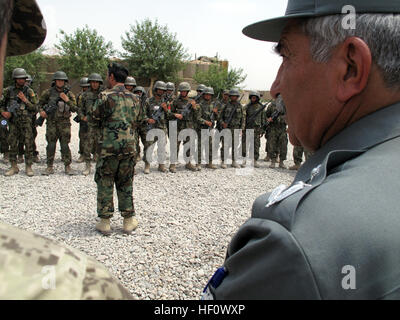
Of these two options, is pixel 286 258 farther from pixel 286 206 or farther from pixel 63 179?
pixel 63 179

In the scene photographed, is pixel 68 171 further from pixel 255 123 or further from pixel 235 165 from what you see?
pixel 255 123

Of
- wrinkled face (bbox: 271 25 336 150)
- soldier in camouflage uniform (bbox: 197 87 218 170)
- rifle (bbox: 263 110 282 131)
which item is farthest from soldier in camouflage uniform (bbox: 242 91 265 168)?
wrinkled face (bbox: 271 25 336 150)

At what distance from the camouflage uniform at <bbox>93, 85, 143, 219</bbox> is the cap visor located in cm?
312

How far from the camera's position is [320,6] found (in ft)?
2.83

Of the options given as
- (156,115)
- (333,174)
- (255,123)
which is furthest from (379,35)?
(255,123)

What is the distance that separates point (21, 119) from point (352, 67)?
25.5ft

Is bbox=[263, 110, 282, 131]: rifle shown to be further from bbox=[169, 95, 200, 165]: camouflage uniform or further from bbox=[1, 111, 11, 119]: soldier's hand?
bbox=[1, 111, 11, 119]: soldier's hand

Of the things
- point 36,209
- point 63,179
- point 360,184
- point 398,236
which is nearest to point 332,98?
point 360,184

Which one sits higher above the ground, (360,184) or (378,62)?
(378,62)

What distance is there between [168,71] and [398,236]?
34.4 m

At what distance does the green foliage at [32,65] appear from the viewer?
25.7 meters

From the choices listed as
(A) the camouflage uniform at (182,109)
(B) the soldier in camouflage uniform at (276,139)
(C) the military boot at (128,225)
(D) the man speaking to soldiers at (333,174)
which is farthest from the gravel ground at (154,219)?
(D) the man speaking to soldiers at (333,174)

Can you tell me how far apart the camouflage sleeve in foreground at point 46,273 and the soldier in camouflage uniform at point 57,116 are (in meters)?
7.27
